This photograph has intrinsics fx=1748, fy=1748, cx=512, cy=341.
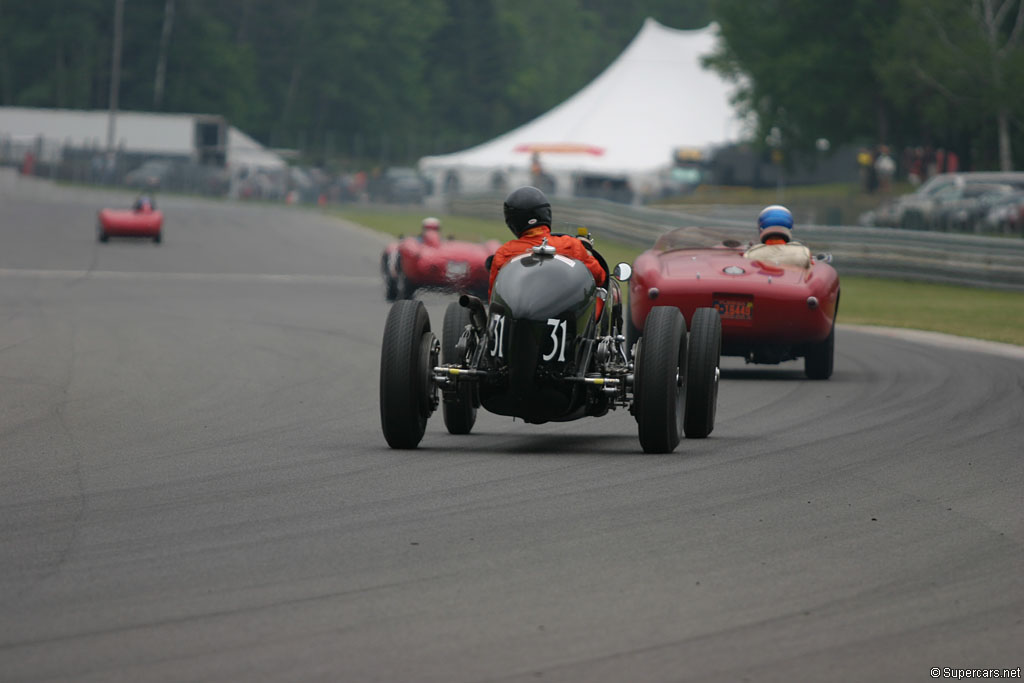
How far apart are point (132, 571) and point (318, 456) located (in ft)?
9.64

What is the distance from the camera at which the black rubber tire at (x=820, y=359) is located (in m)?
13.8

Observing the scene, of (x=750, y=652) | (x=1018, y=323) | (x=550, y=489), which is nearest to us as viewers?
(x=750, y=652)

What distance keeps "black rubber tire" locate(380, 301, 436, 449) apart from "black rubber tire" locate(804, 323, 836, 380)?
5.63m

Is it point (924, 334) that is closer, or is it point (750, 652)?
point (750, 652)

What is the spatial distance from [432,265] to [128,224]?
14.4m

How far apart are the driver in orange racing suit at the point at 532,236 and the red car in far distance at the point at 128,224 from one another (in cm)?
2553

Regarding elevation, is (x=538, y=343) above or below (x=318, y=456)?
above

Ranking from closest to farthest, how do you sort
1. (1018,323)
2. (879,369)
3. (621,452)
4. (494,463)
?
(494,463) < (621,452) < (879,369) < (1018,323)

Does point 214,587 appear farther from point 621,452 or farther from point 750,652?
point 621,452

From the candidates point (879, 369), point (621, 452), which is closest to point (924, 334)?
point (879, 369)

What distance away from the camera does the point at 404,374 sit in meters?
8.65

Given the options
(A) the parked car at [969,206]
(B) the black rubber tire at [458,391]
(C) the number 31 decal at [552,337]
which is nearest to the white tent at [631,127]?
(A) the parked car at [969,206]

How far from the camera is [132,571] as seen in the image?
573 centimetres

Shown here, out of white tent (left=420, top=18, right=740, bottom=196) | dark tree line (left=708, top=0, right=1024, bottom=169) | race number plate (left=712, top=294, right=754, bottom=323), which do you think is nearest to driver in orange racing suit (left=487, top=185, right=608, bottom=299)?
race number plate (left=712, top=294, right=754, bottom=323)
